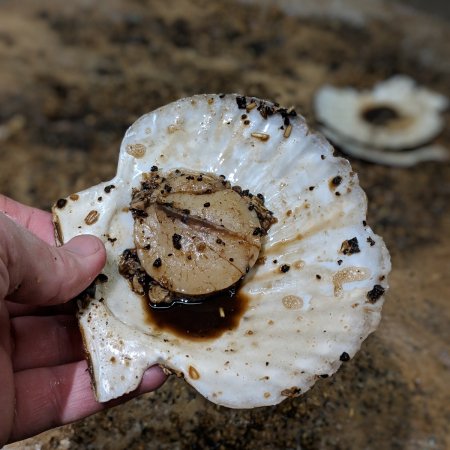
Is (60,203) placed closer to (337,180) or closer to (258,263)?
(258,263)

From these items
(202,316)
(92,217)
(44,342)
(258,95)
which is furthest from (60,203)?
(258,95)

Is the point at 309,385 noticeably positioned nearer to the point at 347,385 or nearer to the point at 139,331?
the point at 139,331

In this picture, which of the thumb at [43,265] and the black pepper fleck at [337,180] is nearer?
the thumb at [43,265]

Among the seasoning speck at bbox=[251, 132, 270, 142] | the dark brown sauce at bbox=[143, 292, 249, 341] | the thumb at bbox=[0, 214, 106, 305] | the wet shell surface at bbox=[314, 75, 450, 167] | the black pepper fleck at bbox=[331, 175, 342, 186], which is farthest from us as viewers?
the wet shell surface at bbox=[314, 75, 450, 167]

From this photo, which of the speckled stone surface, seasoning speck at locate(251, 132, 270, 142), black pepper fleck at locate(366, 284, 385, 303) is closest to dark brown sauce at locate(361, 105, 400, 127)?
the speckled stone surface

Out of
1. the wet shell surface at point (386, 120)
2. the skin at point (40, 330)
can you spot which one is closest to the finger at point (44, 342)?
the skin at point (40, 330)

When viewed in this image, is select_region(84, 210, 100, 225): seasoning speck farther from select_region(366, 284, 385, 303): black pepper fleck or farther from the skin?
select_region(366, 284, 385, 303): black pepper fleck

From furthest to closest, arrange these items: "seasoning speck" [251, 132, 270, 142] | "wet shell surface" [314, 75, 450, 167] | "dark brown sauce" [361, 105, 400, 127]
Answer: "dark brown sauce" [361, 105, 400, 127] → "wet shell surface" [314, 75, 450, 167] → "seasoning speck" [251, 132, 270, 142]

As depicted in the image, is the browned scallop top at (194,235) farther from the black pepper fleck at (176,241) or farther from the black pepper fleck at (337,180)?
the black pepper fleck at (337,180)
